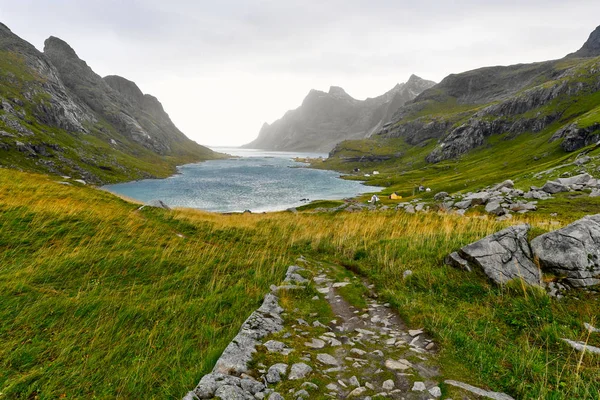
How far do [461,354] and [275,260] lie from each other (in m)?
8.75

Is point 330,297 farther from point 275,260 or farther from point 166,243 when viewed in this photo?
point 166,243

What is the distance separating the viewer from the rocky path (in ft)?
14.8

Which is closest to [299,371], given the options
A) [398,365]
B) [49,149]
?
[398,365]

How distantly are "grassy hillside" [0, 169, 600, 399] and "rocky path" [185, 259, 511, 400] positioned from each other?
0.50m

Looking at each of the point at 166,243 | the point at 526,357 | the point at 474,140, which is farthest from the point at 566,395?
the point at 474,140

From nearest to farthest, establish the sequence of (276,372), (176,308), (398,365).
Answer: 1. (276,372)
2. (398,365)
3. (176,308)

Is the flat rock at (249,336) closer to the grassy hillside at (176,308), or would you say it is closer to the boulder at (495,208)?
the grassy hillside at (176,308)

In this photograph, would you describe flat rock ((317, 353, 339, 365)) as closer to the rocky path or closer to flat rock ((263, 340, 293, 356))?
the rocky path

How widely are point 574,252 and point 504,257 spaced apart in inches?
69.5

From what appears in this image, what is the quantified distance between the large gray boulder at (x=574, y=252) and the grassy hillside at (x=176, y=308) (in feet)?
2.23

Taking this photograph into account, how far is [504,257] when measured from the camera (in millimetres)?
9188

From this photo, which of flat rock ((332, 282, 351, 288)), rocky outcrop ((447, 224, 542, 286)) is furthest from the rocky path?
rocky outcrop ((447, 224, 542, 286))

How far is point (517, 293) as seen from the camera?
26.6 ft

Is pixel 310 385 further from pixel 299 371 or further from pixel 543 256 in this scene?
pixel 543 256
